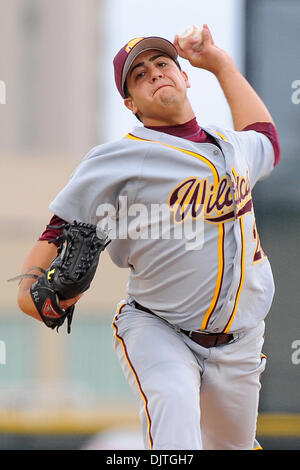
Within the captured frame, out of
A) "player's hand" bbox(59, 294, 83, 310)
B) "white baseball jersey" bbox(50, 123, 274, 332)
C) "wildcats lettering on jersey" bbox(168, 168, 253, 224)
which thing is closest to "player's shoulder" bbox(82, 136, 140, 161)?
"white baseball jersey" bbox(50, 123, 274, 332)

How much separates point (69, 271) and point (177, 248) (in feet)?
0.72

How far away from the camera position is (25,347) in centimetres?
718

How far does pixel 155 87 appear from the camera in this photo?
157 centimetres

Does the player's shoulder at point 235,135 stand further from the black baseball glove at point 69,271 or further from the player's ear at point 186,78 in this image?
the black baseball glove at point 69,271

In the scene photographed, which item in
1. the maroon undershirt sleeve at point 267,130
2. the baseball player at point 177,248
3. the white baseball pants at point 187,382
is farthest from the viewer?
the maroon undershirt sleeve at point 267,130

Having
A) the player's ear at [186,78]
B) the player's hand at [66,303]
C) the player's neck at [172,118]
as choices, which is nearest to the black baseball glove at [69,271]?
the player's hand at [66,303]

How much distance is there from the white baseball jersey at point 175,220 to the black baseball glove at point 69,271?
7cm

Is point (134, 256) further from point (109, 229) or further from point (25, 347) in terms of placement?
point (25, 347)

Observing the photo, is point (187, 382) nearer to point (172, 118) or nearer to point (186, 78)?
point (172, 118)

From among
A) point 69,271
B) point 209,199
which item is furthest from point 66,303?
point 209,199

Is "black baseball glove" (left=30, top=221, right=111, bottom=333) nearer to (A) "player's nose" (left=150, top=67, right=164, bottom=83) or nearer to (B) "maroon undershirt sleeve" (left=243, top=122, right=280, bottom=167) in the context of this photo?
(A) "player's nose" (left=150, top=67, right=164, bottom=83)

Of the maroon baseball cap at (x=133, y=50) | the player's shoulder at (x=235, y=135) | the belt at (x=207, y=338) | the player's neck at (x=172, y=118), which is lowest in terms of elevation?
the belt at (x=207, y=338)

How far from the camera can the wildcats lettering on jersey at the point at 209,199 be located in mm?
1510

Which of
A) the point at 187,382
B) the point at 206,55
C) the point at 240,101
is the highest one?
the point at 206,55
